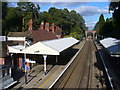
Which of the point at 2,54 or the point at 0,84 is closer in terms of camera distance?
the point at 0,84

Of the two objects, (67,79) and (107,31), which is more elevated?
(107,31)

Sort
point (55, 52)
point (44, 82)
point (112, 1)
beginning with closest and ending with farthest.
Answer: point (44, 82)
point (55, 52)
point (112, 1)

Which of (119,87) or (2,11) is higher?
(2,11)

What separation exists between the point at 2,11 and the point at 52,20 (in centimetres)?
4812

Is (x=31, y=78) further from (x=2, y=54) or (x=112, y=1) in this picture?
(x=112, y=1)

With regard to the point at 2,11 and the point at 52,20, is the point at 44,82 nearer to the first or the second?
the point at 2,11

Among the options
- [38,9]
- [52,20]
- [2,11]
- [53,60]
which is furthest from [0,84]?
[38,9]

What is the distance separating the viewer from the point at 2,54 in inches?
631

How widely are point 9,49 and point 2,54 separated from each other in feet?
4.68

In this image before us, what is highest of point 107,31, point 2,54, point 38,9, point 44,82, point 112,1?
point 38,9

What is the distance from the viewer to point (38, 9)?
89.6m

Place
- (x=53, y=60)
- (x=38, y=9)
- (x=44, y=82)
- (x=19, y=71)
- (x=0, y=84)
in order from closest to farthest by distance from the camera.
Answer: (x=0, y=84)
(x=44, y=82)
(x=19, y=71)
(x=53, y=60)
(x=38, y=9)

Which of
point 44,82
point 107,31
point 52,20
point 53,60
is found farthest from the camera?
point 52,20

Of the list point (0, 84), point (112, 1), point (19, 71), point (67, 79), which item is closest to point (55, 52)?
point (67, 79)
